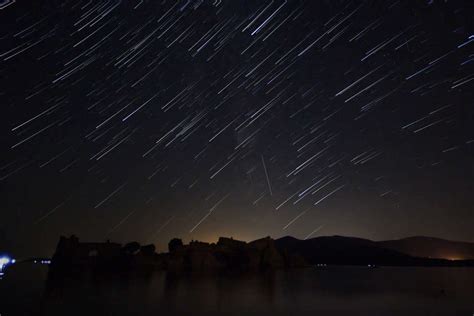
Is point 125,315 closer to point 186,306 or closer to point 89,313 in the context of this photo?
point 89,313

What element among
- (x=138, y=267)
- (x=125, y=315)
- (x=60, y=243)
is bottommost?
(x=125, y=315)

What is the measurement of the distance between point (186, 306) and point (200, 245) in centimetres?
9976

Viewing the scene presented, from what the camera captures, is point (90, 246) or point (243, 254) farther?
point (243, 254)

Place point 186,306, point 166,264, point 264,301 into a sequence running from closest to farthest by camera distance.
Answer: point 186,306 → point 264,301 → point 166,264

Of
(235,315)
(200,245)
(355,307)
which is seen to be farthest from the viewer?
(200,245)

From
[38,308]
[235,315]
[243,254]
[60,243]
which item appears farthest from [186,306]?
[243,254]

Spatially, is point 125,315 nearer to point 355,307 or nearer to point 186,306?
point 186,306

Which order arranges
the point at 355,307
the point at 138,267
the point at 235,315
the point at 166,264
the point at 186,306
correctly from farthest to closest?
1. the point at 166,264
2. the point at 138,267
3. the point at 355,307
4. the point at 186,306
5. the point at 235,315

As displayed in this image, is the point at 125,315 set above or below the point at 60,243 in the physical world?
below

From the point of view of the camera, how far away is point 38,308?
845 inches

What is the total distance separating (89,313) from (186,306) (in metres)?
7.49

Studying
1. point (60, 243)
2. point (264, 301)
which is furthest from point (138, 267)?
point (264, 301)

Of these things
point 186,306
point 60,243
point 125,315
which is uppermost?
point 60,243

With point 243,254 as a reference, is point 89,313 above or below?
below
